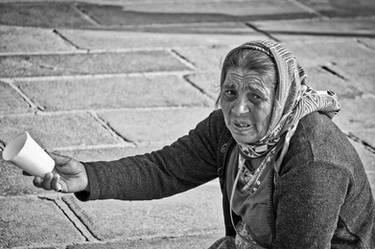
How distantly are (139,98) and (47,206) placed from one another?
1465 millimetres

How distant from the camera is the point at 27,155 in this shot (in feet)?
8.38

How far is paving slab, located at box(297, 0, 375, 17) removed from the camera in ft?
24.4

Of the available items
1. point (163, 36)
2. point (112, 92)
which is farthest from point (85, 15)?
point (112, 92)

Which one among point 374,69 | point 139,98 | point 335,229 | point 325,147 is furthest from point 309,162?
point 374,69

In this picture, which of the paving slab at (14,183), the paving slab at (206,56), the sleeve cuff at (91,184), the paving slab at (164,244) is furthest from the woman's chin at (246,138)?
the paving slab at (206,56)

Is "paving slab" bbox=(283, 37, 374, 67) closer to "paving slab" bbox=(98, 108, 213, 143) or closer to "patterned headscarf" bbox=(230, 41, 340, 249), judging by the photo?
"paving slab" bbox=(98, 108, 213, 143)

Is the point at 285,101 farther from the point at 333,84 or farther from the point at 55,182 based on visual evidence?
the point at 333,84

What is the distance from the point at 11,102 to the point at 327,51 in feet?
8.23

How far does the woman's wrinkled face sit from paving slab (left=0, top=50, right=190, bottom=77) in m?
2.99

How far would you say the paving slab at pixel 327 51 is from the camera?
20.5 feet

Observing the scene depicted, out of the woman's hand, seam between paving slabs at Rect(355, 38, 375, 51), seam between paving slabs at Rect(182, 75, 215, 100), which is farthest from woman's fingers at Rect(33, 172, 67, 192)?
seam between paving slabs at Rect(355, 38, 375, 51)

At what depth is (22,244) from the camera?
3713 mm

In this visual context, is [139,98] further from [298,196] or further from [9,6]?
[298,196]

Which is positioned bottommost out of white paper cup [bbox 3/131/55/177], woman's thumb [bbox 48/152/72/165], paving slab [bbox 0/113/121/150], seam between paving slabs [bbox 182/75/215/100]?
paving slab [bbox 0/113/121/150]
